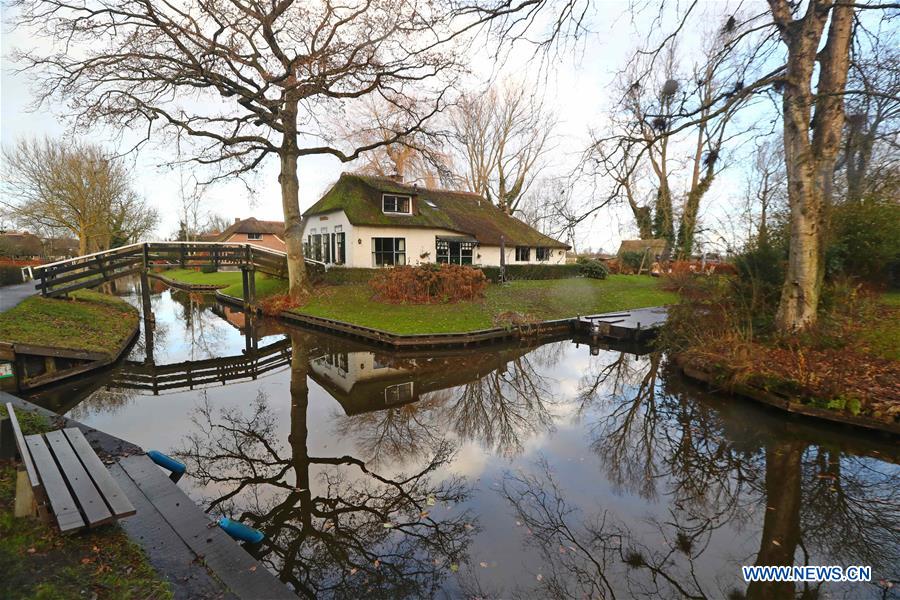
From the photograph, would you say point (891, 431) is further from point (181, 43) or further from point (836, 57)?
point (181, 43)

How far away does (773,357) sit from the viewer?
764 cm

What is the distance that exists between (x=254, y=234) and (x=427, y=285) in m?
41.3

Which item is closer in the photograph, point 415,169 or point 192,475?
point 192,475

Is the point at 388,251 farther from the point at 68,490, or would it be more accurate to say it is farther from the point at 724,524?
the point at 724,524

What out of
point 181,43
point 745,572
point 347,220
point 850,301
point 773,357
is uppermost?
point 181,43

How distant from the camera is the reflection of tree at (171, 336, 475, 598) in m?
3.49

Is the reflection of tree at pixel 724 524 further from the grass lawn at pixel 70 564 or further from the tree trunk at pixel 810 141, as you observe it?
the tree trunk at pixel 810 141

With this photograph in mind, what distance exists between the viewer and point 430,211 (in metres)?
24.0

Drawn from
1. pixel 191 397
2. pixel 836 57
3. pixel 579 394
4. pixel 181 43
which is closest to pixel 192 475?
pixel 191 397

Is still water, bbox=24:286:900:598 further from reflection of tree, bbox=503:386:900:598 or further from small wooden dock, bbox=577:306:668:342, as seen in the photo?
small wooden dock, bbox=577:306:668:342

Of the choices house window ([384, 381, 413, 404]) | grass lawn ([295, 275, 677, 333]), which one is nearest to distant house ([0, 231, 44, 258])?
grass lawn ([295, 275, 677, 333])

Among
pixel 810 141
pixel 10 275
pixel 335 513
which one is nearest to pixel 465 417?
pixel 335 513

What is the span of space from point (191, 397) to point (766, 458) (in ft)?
→ 32.7

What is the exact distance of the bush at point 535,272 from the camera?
877 inches
